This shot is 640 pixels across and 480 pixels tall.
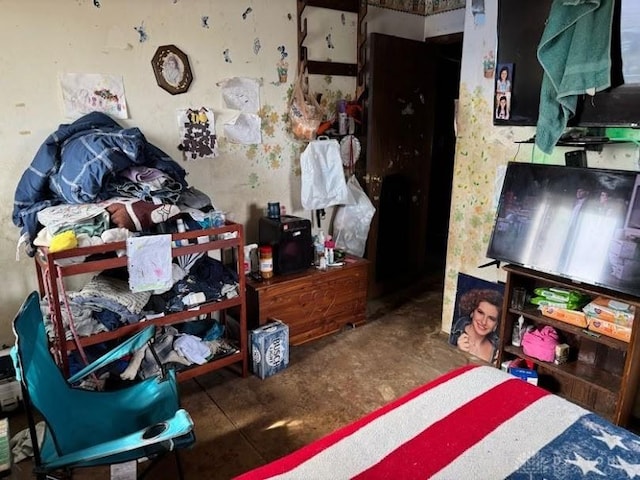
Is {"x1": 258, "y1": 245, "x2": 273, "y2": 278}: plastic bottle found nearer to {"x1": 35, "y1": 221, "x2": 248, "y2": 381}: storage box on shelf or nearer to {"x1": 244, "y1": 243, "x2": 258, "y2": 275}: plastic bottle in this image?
{"x1": 244, "y1": 243, "x2": 258, "y2": 275}: plastic bottle

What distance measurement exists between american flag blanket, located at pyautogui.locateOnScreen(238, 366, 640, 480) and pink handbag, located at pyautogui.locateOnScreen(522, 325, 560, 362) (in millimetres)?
926

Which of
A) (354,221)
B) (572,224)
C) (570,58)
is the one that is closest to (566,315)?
(572,224)

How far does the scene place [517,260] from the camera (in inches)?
93.5

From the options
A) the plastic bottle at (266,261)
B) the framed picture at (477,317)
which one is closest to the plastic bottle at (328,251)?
the plastic bottle at (266,261)

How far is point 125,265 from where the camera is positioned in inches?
82.0

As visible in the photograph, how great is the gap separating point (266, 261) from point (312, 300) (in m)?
0.40

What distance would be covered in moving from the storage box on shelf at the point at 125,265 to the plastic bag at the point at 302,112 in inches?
38.1

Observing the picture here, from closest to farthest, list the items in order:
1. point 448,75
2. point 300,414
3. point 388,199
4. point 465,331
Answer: point 300,414
point 465,331
point 388,199
point 448,75

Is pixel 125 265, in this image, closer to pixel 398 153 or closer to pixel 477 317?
pixel 477 317

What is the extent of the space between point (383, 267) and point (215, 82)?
1.97 m

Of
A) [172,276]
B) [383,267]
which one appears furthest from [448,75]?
[172,276]

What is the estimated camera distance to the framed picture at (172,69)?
2.53 meters

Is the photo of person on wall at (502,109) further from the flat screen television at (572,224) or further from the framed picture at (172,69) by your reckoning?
the framed picture at (172,69)

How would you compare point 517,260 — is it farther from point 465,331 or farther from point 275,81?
point 275,81
